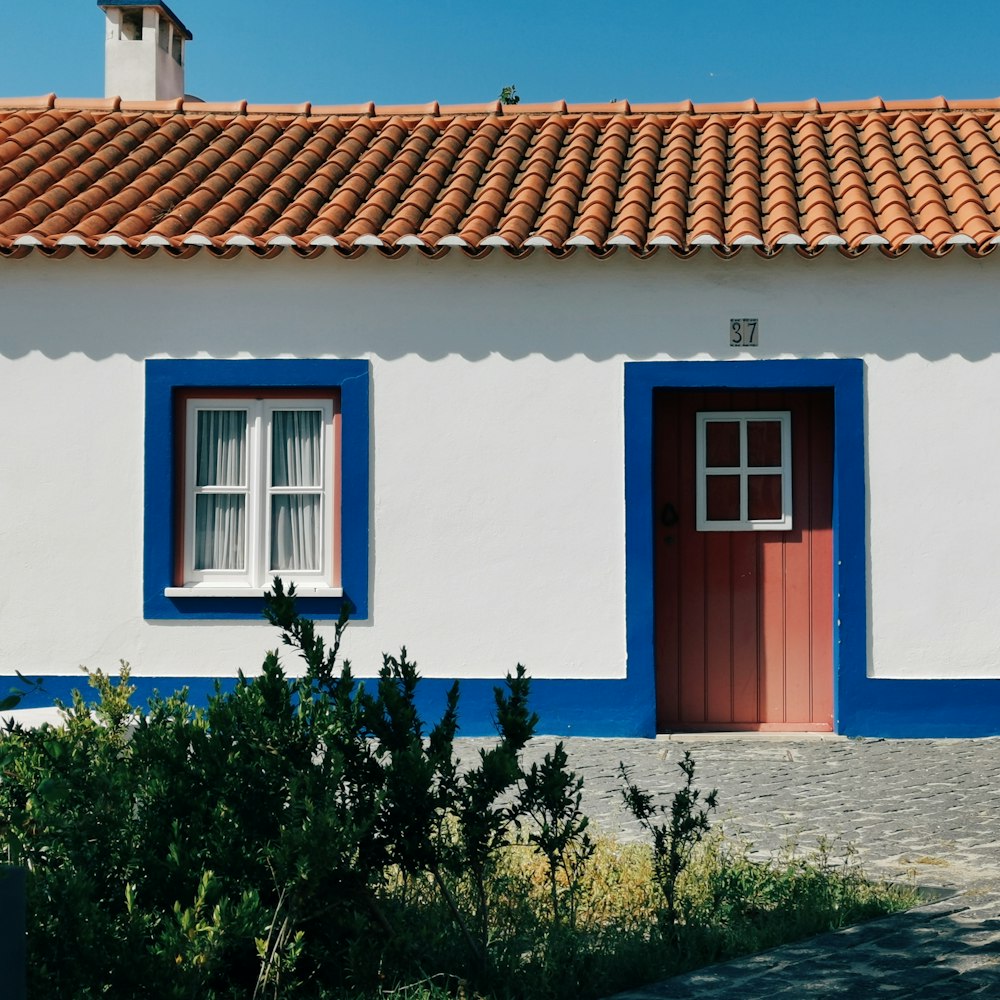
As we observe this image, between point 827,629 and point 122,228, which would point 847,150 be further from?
point 122,228

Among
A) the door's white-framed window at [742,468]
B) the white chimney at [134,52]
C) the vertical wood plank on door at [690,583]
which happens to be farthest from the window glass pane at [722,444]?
the white chimney at [134,52]

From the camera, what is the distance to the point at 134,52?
12812 millimetres

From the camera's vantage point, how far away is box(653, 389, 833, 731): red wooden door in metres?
9.31

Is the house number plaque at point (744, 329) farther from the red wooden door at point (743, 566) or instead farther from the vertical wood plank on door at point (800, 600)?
the vertical wood plank on door at point (800, 600)

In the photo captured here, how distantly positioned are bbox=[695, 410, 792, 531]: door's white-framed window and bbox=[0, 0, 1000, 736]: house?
0.02 metres

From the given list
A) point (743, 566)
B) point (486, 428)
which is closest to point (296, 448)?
point (486, 428)

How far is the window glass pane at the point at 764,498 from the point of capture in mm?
9359

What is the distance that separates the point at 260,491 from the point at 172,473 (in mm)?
580

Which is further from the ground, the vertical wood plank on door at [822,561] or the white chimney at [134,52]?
the white chimney at [134,52]

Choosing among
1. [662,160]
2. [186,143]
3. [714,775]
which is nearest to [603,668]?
[714,775]

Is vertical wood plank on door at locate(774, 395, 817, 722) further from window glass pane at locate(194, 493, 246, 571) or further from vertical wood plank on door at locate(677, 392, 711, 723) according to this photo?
window glass pane at locate(194, 493, 246, 571)

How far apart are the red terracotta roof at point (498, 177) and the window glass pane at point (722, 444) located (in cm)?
123

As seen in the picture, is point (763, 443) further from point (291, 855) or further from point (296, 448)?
point (291, 855)

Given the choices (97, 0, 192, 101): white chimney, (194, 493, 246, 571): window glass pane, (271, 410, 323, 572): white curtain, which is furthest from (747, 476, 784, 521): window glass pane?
(97, 0, 192, 101): white chimney
